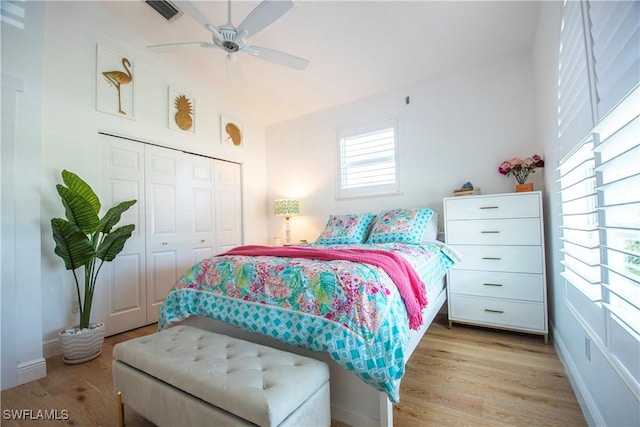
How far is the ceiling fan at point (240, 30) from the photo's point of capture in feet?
5.84

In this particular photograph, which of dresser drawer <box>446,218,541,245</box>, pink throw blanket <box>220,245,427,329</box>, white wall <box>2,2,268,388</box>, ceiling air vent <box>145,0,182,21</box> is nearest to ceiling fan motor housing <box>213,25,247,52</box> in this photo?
ceiling air vent <box>145,0,182,21</box>

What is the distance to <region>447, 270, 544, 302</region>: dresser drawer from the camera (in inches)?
88.0

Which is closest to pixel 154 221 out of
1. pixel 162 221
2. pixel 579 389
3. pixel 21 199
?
pixel 162 221

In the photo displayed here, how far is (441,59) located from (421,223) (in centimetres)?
172

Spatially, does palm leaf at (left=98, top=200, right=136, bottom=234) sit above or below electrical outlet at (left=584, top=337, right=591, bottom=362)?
above

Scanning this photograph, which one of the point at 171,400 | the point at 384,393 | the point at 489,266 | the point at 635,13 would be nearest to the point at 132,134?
the point at 171,400

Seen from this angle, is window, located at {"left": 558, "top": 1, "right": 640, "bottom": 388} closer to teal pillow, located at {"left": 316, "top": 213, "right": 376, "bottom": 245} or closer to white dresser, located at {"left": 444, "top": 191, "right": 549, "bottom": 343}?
white dresser, located at {"left": 444, "top": 191, "right": 549, "bottom": 343}

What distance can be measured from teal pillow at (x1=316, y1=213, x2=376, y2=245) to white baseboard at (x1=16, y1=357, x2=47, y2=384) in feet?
7.67

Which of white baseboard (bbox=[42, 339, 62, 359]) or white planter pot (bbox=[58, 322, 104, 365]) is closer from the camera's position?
white planter pot (bbox=[58, 322, 104, 365])

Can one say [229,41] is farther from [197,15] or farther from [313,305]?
[313,305]

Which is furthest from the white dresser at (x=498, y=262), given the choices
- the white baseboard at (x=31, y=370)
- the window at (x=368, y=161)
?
the white baseboard at (x=31, y=370)

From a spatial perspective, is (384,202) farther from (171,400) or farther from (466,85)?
(171,400)

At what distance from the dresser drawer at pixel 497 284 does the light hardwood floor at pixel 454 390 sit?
0.37 meters

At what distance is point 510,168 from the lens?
98.5 inches
